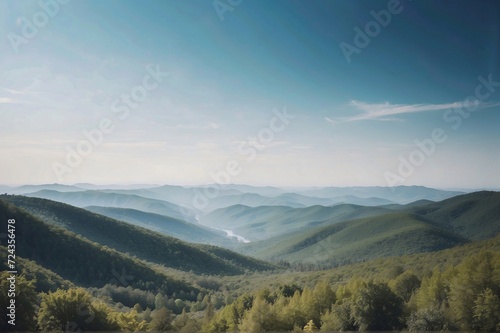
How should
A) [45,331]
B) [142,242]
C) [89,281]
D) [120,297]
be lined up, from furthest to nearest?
1. [142,242]
2. [89,281]
3. [120,297]
4. [45,331]

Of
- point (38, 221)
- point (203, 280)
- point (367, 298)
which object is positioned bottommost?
point (203, 280)

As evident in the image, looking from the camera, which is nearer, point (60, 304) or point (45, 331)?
point (45, 331)

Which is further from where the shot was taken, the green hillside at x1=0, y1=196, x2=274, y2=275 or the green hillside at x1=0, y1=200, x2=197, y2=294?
the green hillside at x1=0, y1=196, x2=274, y2=275

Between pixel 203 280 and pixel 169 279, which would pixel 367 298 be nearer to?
pixel 169 279

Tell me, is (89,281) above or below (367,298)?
below

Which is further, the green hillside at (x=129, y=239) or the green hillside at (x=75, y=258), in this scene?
the green hillside at (x=129, y=239)

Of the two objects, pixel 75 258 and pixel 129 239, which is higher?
pixel 75 258

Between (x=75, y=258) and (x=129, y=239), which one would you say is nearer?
(x=75, y=258)

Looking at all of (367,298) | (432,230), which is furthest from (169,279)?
(432,230)
